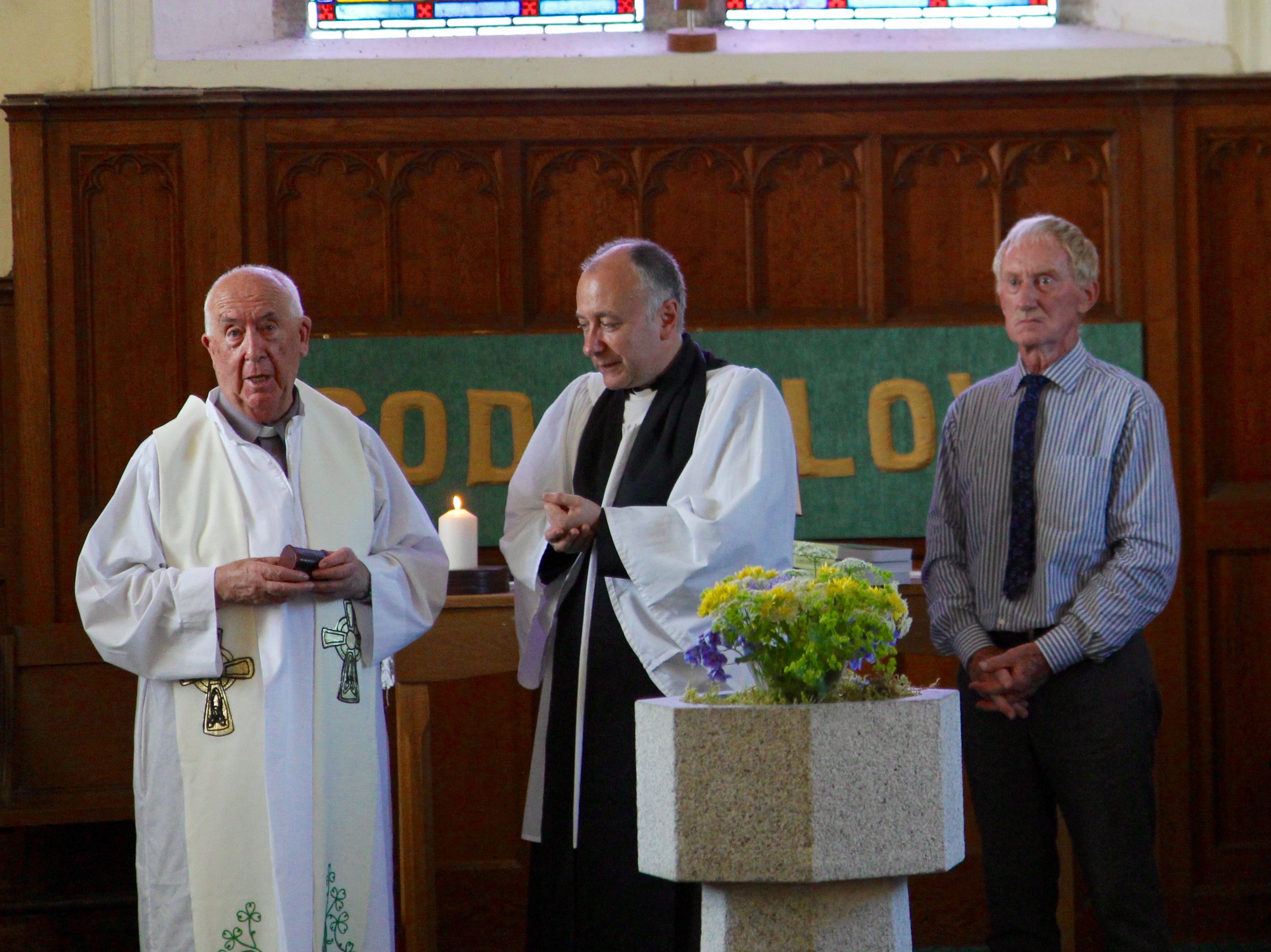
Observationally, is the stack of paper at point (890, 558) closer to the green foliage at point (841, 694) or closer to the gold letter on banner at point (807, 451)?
the gold letter on banner at point (807, 451)

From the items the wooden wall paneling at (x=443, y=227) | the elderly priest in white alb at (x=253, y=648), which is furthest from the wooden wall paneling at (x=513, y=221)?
the elderly priest in white alb at (x=253, y=648)

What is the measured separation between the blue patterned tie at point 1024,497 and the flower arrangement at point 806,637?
98cm

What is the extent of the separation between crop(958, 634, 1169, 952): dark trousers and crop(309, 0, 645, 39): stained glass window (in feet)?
9.65

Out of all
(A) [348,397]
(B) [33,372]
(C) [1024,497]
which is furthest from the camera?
(A) [348,397]

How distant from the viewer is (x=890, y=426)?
16.1 ft

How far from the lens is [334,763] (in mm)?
3125

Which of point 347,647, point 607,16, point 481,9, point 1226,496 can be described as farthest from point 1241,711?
point 481,9

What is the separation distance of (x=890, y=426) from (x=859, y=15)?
1541 mm

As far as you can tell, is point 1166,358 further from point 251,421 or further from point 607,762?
point 251,421

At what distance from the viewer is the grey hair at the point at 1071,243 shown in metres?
3.47

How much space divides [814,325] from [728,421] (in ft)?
5.78

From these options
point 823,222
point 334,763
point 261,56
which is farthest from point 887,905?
point 261,56

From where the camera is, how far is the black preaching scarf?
10.6 feet

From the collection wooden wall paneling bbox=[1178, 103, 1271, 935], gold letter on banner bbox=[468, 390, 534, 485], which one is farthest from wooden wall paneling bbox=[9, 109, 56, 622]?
wooden wall paneling bbox=[1178, 103, 1271, 935]
